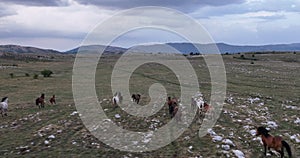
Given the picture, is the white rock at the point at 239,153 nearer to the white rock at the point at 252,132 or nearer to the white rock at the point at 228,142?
the white rock at the point at 228,142

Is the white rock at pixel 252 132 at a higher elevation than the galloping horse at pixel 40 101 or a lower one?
lower

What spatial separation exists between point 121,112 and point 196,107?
14.0ft

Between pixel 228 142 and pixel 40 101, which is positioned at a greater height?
pixel 40 101

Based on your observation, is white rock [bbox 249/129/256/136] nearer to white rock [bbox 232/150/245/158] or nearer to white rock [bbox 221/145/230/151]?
white rock [bbox 221/145/230/151]

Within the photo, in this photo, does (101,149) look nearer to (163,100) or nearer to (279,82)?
(163,100)

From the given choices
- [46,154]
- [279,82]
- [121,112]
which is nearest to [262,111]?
[121,112]

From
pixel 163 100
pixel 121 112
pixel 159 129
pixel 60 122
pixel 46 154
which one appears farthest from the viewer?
pixel 163 100

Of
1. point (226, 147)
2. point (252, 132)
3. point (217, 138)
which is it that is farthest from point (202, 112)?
point (226, 147)

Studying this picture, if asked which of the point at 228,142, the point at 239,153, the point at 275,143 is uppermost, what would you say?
the point at 275,143

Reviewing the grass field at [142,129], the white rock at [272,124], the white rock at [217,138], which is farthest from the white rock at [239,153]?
the white rock at [272,124]

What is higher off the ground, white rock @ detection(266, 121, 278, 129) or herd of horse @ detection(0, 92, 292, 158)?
herd of horse @ detection(0, 92, 292, 158)

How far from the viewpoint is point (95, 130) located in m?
17.4

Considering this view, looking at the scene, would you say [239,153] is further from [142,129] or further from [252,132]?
[142,129]

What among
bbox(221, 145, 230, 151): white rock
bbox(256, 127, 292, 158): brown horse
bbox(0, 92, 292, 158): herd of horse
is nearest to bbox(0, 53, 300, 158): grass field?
bbox(221, 145, 230, 151): white rock
